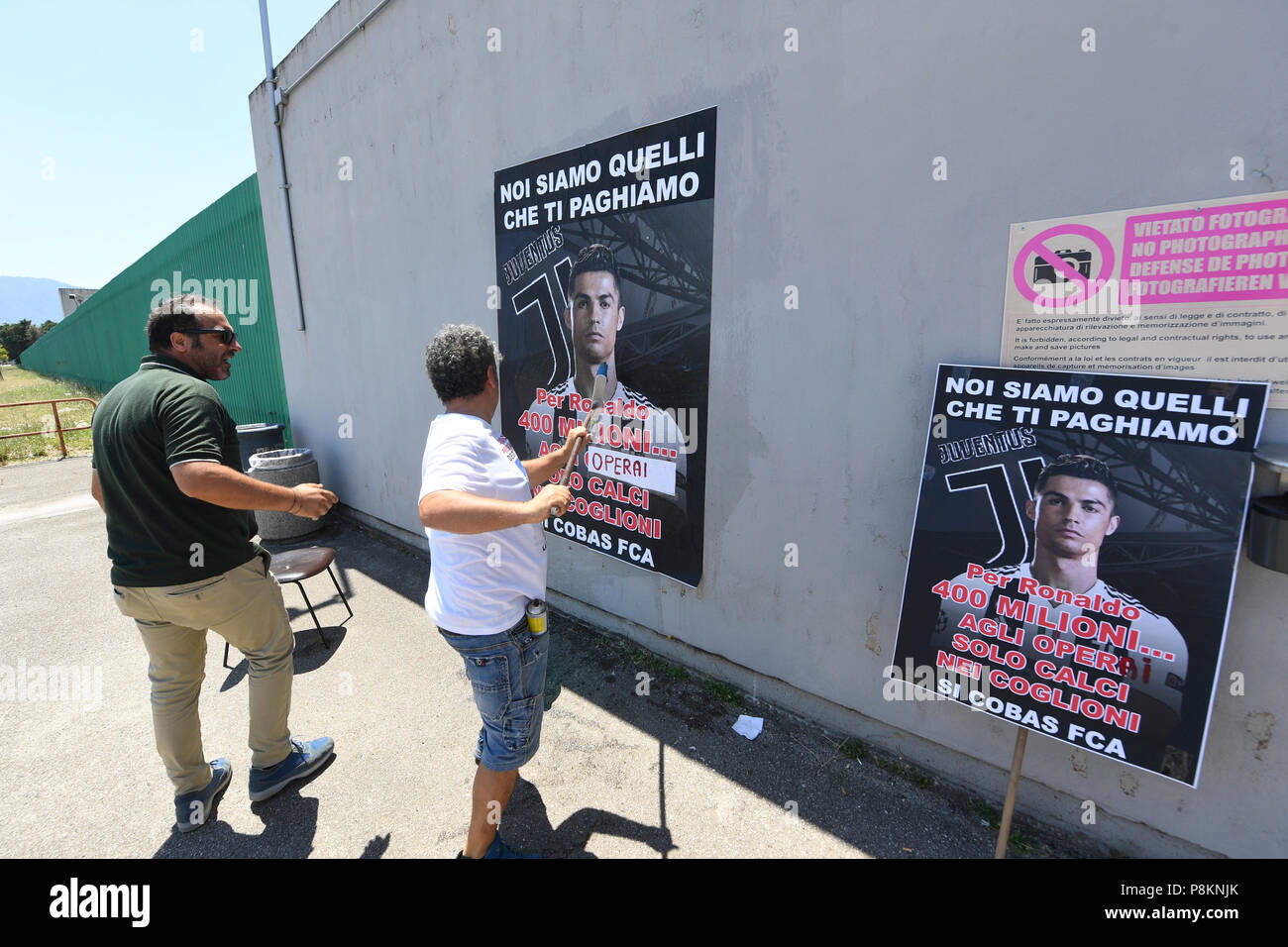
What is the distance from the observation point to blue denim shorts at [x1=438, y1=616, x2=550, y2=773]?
201 cm

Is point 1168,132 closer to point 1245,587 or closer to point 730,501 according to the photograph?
point 1245,587

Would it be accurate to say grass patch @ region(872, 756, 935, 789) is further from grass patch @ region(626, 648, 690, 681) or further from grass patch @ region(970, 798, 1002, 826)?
grass patch @ region(626, 648, 690, 681)

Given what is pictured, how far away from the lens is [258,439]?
652 centimetres

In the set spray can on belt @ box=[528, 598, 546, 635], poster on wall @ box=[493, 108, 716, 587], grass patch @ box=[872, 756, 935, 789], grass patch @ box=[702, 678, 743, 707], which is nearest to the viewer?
spray can on belt @ box=[528, 598, 546, 635]

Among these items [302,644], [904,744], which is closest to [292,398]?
[302,644]

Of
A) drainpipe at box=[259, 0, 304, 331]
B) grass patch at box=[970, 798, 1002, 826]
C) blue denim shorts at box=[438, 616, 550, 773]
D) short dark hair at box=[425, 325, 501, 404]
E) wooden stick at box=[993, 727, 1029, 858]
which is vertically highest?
drainpipe at box=[259, 0, 304, 331]

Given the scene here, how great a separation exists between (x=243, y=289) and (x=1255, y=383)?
9953 millimetres

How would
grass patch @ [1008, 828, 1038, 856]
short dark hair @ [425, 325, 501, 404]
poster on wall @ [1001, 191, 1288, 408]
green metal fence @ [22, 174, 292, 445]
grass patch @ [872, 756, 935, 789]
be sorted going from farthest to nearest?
green metal fence @ [22, 174, 292, 445] → grass patch @ [872, 756, 935, 789] → grass patch @ [1008, 828, 1038, 856] → short dark hair @ [425, 325, 501, 404] → poster on wall @ [1001, 191, 1288, 408]

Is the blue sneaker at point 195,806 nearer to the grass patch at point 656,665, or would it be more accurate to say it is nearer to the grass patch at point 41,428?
the grass patch at point 656,665

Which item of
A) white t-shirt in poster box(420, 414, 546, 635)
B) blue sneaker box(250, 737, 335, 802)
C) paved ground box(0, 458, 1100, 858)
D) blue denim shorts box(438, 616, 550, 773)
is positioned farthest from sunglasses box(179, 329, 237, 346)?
paved ground box(0, 458, 1100, 858)

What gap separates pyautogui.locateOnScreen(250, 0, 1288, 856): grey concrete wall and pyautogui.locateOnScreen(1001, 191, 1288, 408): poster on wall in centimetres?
7

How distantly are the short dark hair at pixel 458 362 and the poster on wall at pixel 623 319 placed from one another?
141 centimetres

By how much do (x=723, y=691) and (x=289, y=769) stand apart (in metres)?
2.19
